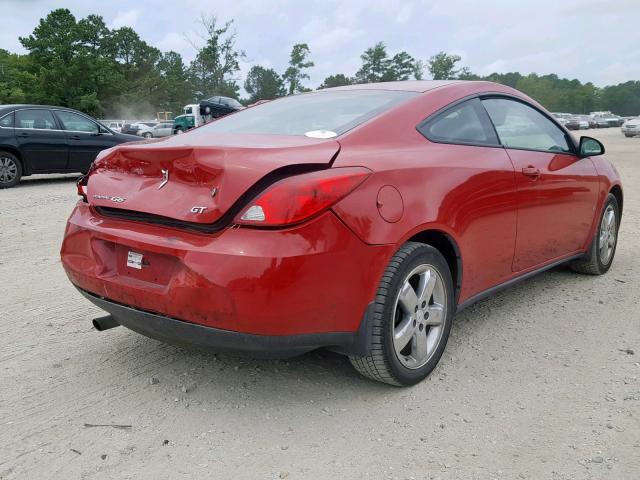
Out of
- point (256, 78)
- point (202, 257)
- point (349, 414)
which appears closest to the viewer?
point (202, 257)

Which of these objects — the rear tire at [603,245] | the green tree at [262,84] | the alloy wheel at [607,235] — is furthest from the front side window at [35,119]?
the green tree at [262,84]

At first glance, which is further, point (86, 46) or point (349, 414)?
point (86, 46)

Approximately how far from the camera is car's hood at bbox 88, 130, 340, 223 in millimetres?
2389

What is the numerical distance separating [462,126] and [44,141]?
9.55 meters

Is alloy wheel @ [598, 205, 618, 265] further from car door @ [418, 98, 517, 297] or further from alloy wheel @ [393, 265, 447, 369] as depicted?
alloy wheel @ [393, 265, 447, 369]

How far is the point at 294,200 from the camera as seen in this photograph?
7.59ft

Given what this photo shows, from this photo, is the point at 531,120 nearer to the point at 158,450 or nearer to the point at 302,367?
the point at 302,367

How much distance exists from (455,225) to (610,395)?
1.09m

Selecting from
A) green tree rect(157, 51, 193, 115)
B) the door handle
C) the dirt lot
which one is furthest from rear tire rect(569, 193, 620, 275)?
green tree rect(157, 51, 193, 115)

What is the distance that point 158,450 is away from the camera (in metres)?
2.37

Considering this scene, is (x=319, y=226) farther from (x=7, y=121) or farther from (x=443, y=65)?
(x=443, y=65)

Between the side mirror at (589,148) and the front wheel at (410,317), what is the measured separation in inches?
78.9

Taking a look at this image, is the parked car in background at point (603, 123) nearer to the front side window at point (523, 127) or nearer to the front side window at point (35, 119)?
the front side window at point (35, 119)

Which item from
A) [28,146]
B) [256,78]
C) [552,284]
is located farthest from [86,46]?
[552,284]
